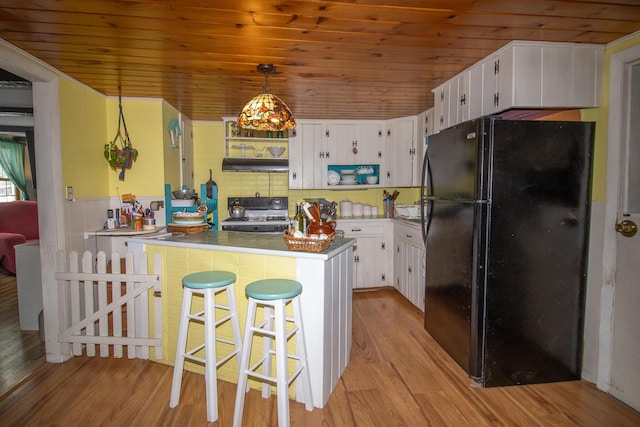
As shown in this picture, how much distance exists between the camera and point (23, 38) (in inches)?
83.2

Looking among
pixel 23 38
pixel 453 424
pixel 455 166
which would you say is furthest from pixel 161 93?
pixel 453 424

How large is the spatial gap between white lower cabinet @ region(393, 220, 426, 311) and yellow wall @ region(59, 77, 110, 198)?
312 centimetres

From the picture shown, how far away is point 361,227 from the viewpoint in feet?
14.5

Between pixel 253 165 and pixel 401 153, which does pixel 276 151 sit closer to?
pixel 253 165

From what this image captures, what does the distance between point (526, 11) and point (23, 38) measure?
2883mm

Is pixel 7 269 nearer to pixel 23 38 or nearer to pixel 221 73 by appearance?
pixel 23 38

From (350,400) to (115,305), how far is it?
1.81 m

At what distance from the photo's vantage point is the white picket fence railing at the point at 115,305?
2541mm

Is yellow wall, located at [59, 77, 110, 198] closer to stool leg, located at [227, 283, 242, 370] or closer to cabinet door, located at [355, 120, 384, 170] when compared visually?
stool leg, located at [227, 283, 242, 370]

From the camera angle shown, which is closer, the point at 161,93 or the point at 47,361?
the point at 47,361

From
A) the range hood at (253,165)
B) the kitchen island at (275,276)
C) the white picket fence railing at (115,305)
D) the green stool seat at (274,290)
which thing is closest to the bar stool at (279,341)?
the green stool seat at (274,290)

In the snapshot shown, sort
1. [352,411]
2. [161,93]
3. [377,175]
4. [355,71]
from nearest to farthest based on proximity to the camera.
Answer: [352,411] < [355,71] < [161,93] < [377,175]

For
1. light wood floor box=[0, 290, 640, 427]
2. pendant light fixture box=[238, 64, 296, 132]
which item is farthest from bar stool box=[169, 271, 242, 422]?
pendant light fixture box=[238, 64, 296, 132]

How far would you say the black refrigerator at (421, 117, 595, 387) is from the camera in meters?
2.19
